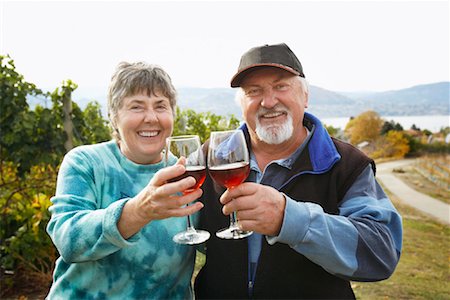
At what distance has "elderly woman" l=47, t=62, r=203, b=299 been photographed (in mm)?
1955

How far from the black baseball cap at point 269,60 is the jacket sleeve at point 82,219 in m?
1.14

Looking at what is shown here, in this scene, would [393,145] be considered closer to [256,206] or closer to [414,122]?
[414,122]

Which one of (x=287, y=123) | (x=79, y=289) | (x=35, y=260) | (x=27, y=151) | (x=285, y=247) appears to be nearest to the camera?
(x=79, y=289)

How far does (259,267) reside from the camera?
2.29 metres

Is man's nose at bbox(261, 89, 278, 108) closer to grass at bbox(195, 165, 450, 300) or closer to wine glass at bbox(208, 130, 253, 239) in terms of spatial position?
wine glass at bbox(208, 130, 253, 239)

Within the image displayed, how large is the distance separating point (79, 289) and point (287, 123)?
61.4 inches

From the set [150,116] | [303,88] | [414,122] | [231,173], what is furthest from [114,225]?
[414,122]

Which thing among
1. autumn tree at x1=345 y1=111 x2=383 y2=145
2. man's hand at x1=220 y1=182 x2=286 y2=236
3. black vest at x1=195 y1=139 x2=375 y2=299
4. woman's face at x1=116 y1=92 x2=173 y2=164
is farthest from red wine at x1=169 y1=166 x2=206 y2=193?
autumn tree at x1=345 y1=111 x2=383 y2=145

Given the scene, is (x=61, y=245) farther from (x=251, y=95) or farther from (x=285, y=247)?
(x=251, y=95)

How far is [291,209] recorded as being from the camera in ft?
5.78

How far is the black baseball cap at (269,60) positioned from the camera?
98.9 inches

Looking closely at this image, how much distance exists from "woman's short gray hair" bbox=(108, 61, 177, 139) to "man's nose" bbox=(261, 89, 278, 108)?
0.63 metres

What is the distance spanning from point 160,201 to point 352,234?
37.6 inches

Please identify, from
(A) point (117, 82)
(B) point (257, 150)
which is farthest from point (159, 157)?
(B) point (257, 150)
